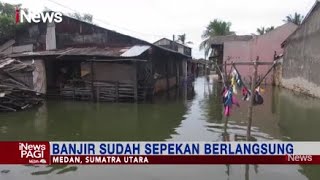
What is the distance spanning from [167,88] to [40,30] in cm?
967

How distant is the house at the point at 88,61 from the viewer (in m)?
20.6

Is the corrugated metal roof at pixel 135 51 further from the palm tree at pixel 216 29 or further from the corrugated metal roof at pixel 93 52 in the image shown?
the palm tree at pixel 216 29

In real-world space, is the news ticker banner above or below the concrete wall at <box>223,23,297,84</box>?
below

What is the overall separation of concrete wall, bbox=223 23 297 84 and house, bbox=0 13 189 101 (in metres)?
14.7

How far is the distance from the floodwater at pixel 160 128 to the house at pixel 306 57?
2.42m

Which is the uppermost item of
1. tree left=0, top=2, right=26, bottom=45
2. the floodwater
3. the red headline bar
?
tree left=0, top=2, right=26, bottom=45

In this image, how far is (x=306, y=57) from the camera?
991 inches

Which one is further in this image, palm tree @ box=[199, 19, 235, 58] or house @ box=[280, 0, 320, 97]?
palm tree @ box=[199, 19, 235, 58]

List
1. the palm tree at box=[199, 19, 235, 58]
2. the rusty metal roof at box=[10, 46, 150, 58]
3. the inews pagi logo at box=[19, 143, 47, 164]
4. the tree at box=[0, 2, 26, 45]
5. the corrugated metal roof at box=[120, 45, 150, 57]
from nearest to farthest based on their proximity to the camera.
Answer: the inews pagi logo at box=[19, 143, 47, 164], the corrugated metal roof at box=[120, 45, 150, 57], the rusty metal roof at box=[10, 46, 150, 58], the tree at box=[0, 2, 26, 45], the palm tree at box=[199, 19, 235, 58]

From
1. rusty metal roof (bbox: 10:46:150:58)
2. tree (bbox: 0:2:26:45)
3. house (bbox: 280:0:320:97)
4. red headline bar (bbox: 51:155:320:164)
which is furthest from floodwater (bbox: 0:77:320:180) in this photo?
tree (bbox: 0:2:26:45)

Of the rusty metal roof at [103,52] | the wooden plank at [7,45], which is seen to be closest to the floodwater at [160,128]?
the rusty metal roof at [103,52]

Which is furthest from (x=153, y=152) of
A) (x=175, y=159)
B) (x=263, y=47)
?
(x=263, y=47)

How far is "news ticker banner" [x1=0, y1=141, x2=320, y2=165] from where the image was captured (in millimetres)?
6027

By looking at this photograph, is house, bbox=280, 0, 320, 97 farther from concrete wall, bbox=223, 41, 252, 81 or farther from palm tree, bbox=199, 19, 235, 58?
palm tree, bbox=199, 19, 235, 58
